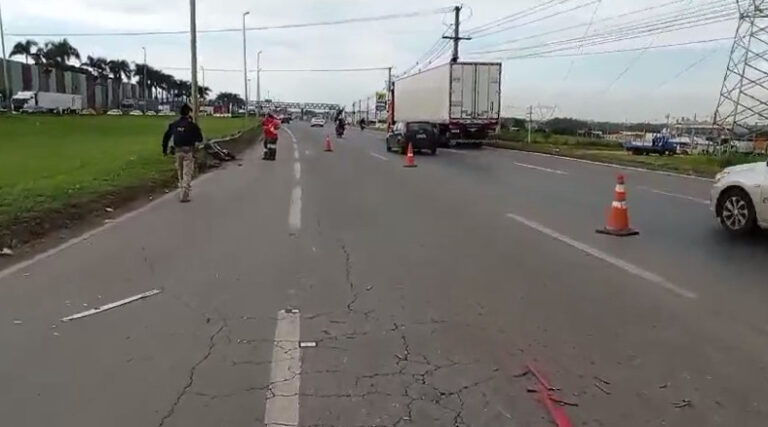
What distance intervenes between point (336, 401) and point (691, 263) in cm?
550

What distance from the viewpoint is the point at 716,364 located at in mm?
5031

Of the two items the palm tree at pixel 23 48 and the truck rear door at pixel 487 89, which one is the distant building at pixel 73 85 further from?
the truck rear door at pixel 487 89

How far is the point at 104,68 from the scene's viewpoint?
13200 centimetres

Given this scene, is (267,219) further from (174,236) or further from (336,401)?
(336,401)

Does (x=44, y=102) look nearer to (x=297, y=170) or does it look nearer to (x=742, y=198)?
(x=297, y=170)

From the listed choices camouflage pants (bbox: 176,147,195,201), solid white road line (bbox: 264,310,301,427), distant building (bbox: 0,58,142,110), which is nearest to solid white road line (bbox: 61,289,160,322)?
solid white road line (bbox: 264,310,301,427)

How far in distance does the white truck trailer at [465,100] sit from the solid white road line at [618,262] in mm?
26753

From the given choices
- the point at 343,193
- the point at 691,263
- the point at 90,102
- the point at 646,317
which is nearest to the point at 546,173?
the point at 343,193

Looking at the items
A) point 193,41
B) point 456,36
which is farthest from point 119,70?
point 193,41

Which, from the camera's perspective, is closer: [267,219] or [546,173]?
[267,219]

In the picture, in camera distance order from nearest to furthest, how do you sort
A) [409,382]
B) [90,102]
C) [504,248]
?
[409,382] < [504,248] < [90,102]

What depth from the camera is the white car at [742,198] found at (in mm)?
9889

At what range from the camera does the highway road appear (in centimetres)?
433

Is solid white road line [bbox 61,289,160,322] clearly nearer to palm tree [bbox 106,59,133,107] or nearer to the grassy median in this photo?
the grassy median
